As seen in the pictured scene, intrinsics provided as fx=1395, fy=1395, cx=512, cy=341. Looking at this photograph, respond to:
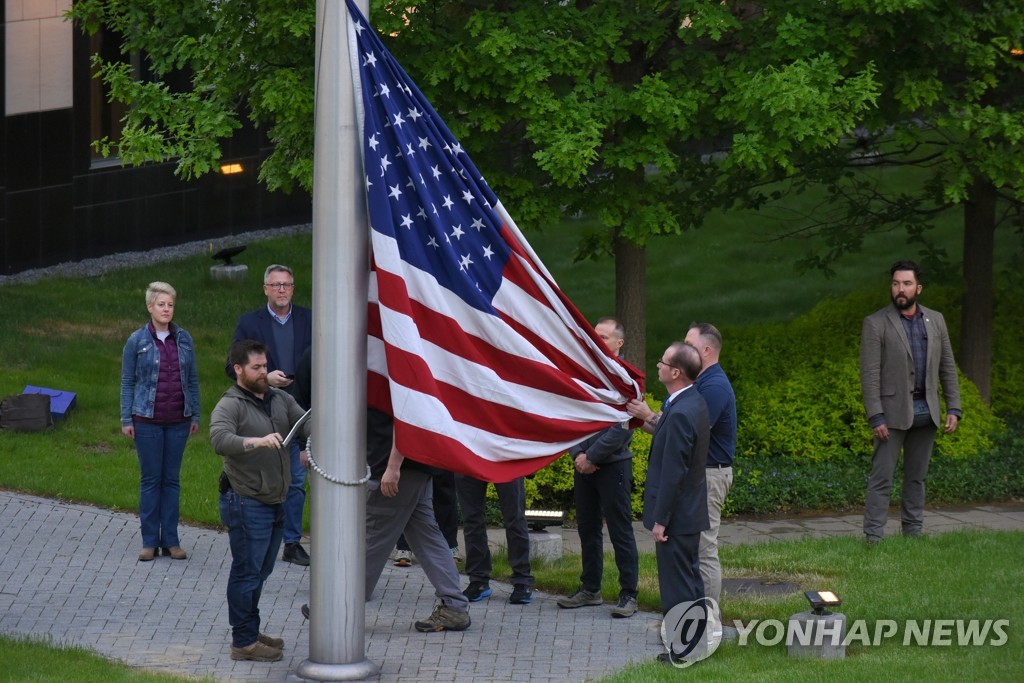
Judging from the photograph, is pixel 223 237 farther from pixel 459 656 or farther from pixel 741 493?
pixel 459 656

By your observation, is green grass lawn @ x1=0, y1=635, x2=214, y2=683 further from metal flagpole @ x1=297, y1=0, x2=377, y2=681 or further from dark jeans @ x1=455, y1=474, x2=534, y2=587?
dark jeans @ x1=455, y1=474, x2=534, y2=587

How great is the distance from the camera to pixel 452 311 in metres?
7.55

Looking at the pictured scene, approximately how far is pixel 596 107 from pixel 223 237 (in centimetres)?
1332

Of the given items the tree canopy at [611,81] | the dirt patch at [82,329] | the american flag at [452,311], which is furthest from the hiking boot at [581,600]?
the dirt patch at [82,329]

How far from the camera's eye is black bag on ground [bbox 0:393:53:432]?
43.9 feet

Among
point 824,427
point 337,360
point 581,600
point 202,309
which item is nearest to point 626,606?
point 581,600

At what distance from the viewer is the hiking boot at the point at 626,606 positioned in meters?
9.04

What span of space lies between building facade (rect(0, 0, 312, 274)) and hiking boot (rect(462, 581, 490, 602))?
10429 mm

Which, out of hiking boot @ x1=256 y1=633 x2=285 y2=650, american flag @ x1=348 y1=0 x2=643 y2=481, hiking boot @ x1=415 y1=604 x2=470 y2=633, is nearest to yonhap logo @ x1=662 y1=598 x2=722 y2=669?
american flag @ x1=348 y1=0 x2=643 y2=481

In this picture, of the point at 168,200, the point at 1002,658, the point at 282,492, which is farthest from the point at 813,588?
the point at 168,200

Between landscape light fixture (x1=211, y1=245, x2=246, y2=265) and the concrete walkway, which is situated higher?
landscape light fixture (x1=211, y1=245, x2=246, y2=265)

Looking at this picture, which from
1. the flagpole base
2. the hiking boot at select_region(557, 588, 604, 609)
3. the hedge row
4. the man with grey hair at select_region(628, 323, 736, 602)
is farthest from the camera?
the hedge row

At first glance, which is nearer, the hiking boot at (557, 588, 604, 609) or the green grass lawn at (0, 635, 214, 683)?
the green grass lawn at (0, 635, 214, 683)

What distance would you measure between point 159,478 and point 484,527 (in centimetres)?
246
